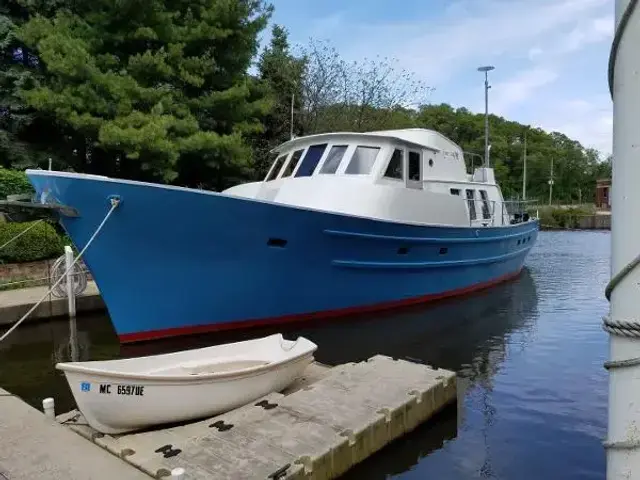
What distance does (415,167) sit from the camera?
11.2m

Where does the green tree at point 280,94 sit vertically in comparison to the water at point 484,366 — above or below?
above

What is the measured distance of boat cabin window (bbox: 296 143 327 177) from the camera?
1084cm

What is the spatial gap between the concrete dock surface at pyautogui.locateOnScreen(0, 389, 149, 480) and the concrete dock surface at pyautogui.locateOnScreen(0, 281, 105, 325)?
5.08 metres

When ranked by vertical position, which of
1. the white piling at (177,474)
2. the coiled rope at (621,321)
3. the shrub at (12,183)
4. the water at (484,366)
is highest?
the shrub at (12,183)

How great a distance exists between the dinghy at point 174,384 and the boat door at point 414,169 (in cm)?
596

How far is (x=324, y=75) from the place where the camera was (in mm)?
24016

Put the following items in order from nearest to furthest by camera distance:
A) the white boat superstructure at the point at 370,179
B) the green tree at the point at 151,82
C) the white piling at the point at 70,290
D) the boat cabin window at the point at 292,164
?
the white piling at the point at 70,290 → the white boat superstructure at the point at 370,179 → the boat cabin window at the point at 292,164 → the green tree at the point at 151,82

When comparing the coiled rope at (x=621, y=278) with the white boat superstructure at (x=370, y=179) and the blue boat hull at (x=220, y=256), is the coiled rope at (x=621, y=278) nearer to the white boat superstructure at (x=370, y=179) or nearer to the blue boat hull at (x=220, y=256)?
the blue boat hull at (x=220, y=256)

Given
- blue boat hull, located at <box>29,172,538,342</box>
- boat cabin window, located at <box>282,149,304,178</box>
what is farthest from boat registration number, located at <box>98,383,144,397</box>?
boat cabin window, located at <box>282,149,304,178</box>

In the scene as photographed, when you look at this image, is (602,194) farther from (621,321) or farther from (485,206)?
(621,321)

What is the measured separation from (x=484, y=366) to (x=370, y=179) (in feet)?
13.5

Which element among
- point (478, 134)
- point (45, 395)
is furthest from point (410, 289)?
point (478, 134)

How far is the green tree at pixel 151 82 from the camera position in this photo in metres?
13.8

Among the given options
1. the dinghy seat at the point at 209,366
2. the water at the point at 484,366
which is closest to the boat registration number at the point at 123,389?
the dinghy seat at the point at 209,366
